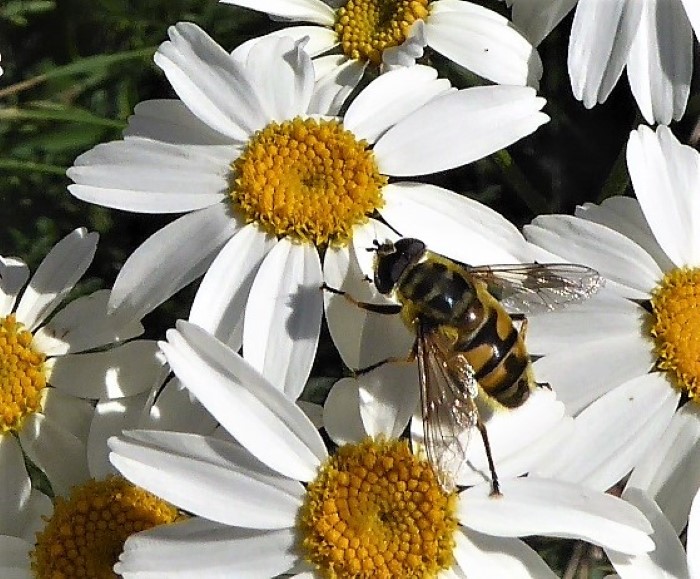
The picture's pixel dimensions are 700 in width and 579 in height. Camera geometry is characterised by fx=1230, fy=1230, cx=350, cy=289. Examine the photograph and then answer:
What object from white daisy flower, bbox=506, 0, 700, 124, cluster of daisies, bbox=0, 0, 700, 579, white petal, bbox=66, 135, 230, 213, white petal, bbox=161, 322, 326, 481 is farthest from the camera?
white daisy flower, bbox=506, 0, 700, 124

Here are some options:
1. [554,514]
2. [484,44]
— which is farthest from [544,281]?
[484,44]

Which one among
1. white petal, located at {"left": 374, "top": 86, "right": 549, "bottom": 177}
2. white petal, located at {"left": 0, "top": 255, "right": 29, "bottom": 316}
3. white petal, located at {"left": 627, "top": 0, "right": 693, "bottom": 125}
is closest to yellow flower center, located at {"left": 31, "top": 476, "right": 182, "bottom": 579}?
white petal, located at {"left": 0, "top": 255, "right": 29, "bottom": 316}

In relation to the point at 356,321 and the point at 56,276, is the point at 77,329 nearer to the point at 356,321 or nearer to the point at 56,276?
the point at 56,276

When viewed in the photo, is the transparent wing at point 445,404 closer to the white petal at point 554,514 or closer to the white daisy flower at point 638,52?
the white petal at point 554,514

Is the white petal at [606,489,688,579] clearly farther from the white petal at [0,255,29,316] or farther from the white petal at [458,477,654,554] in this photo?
the white petal at [0,255,29,316]

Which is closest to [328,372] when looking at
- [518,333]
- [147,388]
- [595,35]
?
[147,388]

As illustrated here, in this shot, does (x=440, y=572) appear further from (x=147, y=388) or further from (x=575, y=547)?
(x=147, y=388)

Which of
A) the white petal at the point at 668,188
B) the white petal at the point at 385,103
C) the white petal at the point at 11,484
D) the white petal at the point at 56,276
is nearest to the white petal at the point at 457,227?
the white petal at the point at 385,103
